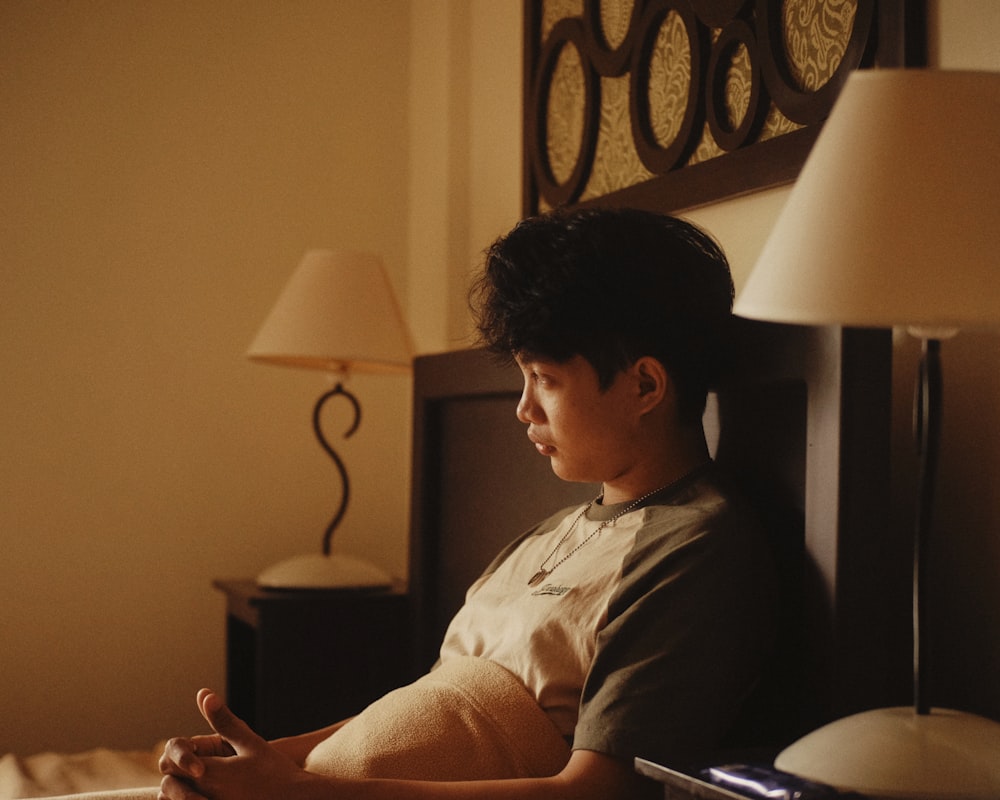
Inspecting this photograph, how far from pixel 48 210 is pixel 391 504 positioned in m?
1.03

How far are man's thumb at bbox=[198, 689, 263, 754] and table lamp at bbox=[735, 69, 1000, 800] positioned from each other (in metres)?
0.50

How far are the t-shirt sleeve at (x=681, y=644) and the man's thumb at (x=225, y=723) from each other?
307 mm

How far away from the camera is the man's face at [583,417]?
129 centimetres

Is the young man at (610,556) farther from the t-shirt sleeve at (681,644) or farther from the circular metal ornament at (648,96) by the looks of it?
the circular metal ornament at (648,96)

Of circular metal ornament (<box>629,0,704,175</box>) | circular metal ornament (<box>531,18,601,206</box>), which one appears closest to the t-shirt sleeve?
circular metal ornament (<box>629,0,704,175</box>)

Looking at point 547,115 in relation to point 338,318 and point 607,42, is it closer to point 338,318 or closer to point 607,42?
point 607,42

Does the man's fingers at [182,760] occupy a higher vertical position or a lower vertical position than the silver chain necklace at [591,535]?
lower

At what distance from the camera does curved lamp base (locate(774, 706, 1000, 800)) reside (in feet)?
2.77

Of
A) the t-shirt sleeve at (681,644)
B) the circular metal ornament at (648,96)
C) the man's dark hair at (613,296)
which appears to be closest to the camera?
the t-shirt sleeve at (681,644)

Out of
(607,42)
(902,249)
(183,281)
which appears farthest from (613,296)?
(183,281)

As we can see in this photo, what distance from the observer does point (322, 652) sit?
2225 millimetres

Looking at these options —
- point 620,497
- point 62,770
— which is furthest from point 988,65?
point 62,770

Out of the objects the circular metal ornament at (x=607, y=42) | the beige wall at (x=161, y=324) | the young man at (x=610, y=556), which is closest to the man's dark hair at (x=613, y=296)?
the young man at (x=610, y=556)

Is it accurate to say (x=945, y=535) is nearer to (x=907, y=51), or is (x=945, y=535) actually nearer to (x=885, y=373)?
(x=885, y=373)
